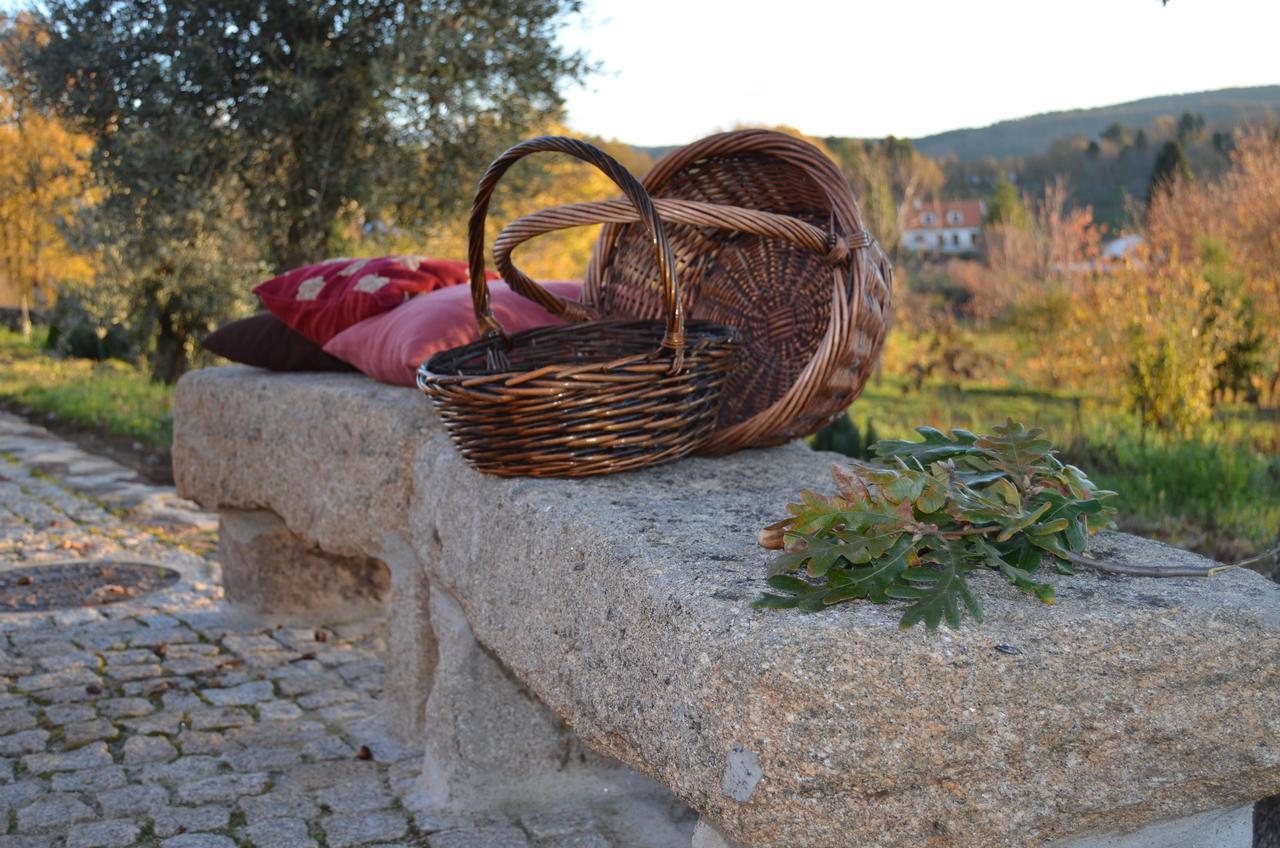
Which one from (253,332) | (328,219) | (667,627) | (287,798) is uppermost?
(328,219)

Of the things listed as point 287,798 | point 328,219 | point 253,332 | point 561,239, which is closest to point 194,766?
point 287,798

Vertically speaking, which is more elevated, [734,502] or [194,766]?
[734,502]

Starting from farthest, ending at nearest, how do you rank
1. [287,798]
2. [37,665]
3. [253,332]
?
[253,332] < [37,665] < [287,798]

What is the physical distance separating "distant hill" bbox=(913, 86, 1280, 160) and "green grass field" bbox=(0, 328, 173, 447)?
114ft

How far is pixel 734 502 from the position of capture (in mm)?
2330

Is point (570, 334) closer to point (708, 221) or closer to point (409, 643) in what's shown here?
point (708, 221)

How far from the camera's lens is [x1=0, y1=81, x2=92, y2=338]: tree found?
51.3 feet

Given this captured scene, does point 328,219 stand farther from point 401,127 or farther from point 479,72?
point 479,72

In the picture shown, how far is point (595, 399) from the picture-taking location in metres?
2.31

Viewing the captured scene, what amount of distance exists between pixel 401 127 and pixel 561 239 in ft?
26.8

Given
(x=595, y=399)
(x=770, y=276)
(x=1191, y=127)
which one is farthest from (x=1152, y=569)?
(x=1191, y=127)

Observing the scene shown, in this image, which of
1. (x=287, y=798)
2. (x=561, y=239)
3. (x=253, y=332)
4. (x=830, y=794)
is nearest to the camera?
(x=830, y=794)

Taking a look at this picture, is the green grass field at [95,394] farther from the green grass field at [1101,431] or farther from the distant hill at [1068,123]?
the distant hill at [1068,123]

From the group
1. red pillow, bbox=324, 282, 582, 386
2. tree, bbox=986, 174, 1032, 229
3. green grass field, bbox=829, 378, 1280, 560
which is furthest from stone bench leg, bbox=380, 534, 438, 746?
tree, bbox=986, 174, 1032, 229
